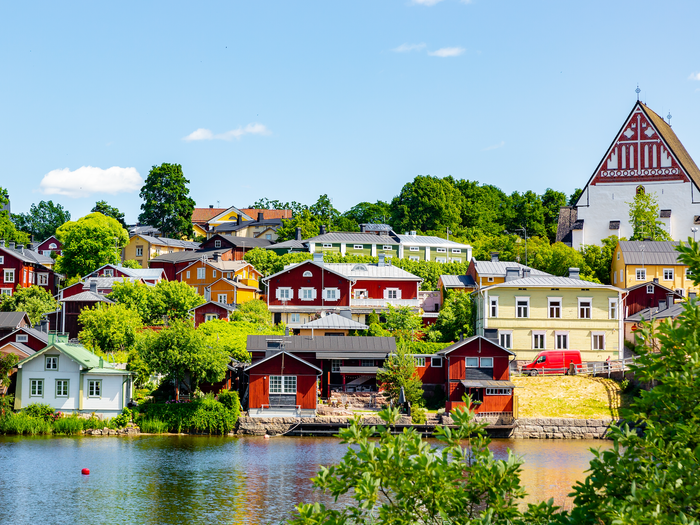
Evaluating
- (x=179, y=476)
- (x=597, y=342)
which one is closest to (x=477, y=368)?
(x=597, y=342)

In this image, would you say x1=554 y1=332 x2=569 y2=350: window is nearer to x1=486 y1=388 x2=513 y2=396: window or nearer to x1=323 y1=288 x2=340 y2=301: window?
x1=486 y1=388 x2=513 y2=396: window

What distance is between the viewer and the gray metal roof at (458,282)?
72.7 meters

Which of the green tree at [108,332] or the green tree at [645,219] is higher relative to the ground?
the green tree at [645,219]

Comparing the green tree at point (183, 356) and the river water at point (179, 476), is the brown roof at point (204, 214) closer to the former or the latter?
the green tree at point (183, 356)

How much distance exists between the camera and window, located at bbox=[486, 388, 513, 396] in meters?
51.0

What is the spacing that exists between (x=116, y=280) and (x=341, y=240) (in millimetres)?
26246

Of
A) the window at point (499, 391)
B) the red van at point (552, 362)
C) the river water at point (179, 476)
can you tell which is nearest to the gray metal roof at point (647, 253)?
the red van at point (552, 362)

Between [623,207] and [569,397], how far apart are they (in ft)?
142

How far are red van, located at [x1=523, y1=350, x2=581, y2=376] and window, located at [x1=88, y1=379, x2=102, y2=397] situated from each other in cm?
2779

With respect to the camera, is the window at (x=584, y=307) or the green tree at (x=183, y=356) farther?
the window at (x=584, y=307)

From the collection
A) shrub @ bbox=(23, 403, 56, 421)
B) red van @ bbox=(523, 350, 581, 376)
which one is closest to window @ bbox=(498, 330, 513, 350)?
red van @ bbox=(523, 350, 581, 376)

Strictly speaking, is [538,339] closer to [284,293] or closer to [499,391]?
[499,391]

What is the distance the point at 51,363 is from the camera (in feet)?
166

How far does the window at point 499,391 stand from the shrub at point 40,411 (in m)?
26.3
